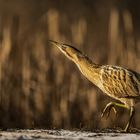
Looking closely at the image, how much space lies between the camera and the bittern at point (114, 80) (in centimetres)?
656

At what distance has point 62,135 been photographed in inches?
239

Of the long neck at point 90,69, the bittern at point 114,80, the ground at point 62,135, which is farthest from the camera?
the long neck at point 90,69

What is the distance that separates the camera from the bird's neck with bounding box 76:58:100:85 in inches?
266

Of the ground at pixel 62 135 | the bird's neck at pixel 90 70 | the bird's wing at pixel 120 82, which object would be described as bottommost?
the ground at pixel 62 135

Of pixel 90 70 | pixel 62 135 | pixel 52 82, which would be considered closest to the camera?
pixel 62 135

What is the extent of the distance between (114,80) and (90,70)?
0.24 meters

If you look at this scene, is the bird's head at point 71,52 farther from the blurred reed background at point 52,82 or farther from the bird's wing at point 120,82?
the blurred reed background at point 52,82

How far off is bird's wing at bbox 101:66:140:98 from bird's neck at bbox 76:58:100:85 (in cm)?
7

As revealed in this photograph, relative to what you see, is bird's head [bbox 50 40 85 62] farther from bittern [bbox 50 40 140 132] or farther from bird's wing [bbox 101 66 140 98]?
bird's wing [bbox 101 66 140 98]

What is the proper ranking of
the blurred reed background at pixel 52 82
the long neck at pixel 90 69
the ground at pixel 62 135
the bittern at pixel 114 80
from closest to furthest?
the ground at pixel 62 135 < the bittern at pixel 114 80 < the long neck at pixel 90 69 < the blurred reed background at pixel 52 82

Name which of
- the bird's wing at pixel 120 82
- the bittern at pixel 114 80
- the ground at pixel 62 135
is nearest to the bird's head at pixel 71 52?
the bittern at pixel 114 80

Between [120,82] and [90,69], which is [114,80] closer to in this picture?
[120,82]

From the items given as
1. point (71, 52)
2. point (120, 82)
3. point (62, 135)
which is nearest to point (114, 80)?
point (120, 82)

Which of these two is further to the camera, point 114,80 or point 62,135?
point 114,80
